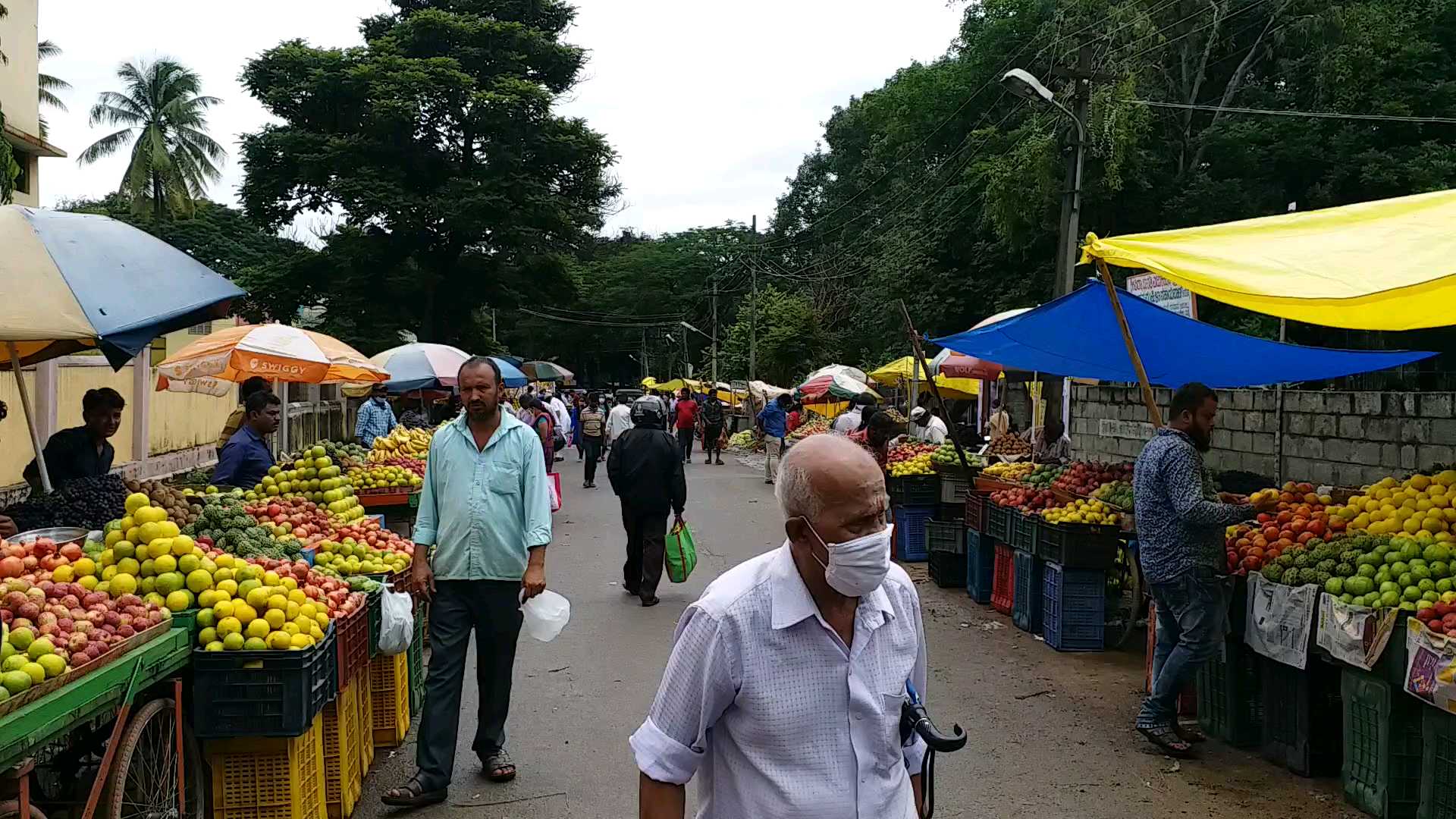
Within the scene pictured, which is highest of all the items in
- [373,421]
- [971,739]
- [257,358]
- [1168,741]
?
[257,358]

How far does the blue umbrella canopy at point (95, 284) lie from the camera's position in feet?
16.3

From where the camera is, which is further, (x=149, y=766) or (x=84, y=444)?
(x=84, y=444)

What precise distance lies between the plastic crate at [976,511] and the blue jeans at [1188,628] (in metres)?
4.25

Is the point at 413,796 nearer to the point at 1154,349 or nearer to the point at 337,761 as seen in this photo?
the point at 337,761

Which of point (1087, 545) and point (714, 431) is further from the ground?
point (1087, 545)

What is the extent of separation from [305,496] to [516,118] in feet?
94.3

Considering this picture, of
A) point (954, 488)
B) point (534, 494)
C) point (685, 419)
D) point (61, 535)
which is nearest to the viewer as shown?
point (534, 494)

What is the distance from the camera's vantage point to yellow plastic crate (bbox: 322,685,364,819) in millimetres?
5109

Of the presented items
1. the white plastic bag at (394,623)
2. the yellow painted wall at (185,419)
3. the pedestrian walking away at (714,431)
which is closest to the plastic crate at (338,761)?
the white plastic bag at (394,623)

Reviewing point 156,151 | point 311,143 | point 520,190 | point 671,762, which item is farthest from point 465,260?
point 671,762

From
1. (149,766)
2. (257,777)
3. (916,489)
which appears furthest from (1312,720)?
(916,489)

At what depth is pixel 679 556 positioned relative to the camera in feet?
32.8

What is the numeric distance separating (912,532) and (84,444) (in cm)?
906

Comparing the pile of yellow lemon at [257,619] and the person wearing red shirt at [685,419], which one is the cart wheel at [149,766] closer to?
the pile of yellow lemon at [257,619]
